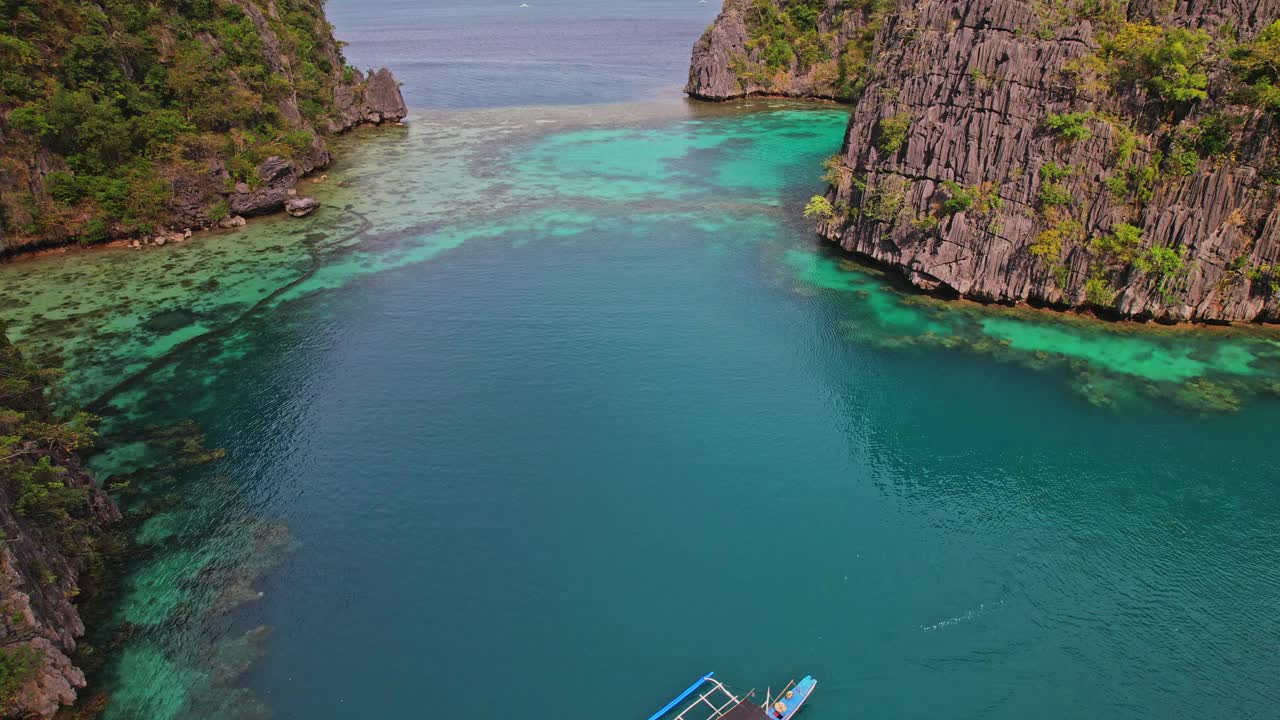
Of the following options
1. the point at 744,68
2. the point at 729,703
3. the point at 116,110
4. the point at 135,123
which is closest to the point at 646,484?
the point at 729,703

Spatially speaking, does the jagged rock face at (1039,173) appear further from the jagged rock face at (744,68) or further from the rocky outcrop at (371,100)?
the rocky outcrop at (371,100)

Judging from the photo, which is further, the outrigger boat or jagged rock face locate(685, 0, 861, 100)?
jagged rock face locate(685, 0, 861, 100)

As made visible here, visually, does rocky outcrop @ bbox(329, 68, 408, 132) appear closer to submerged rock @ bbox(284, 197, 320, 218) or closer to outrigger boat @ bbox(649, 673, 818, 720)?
submerged rock @ bbox(284, 197, 320, 218)

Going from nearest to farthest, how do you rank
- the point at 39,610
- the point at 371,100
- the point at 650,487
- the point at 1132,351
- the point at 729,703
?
the point at 39,610, the point at 729,703, the point at 650,487, the point at 1132,351, the point at 371,100

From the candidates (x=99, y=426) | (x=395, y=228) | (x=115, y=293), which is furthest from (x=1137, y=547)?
(x=115, y=293)

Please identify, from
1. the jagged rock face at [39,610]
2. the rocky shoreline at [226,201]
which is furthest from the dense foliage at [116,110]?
the jagged rock face at [39,610]

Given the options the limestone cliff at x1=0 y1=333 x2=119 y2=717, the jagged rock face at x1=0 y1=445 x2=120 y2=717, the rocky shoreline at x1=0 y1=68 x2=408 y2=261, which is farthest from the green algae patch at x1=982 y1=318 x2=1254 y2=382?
the rocky shoreline at x1=0 y1=68 x2=408 y2=261

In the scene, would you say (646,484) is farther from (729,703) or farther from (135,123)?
(135,123)
